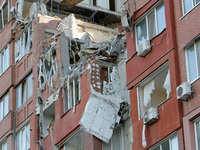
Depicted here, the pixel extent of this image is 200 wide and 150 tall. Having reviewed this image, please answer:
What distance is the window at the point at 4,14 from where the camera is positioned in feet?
127

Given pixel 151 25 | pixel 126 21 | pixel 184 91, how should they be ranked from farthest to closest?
pixel 126 21 → pixel 151 25 → pixel 184 91

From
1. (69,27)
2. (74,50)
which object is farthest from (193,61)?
(69,27)

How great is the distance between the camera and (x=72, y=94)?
2898cm

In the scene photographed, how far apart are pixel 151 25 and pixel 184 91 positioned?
4.04 m

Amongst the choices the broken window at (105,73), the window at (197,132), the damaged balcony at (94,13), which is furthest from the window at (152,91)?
the damaged balcony at (94,13)

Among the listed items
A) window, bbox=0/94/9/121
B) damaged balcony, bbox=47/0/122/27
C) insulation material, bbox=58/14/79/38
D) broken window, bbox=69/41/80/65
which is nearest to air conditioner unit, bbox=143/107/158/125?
broken window, bbox=69/41/80/65

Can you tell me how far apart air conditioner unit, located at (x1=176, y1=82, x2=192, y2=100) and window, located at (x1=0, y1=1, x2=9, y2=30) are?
61.4 feet

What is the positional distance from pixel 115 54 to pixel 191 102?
7925 mm

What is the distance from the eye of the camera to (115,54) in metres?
28.9

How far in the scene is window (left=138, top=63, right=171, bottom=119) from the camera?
78.1 feet

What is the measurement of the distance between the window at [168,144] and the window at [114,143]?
4157mm

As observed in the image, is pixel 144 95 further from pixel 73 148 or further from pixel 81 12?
pixel 81 12

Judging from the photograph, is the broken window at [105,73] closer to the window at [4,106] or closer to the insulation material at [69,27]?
the insulation material at [69,27]

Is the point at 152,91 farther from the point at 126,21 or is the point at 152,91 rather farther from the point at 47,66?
the point at 47,66
